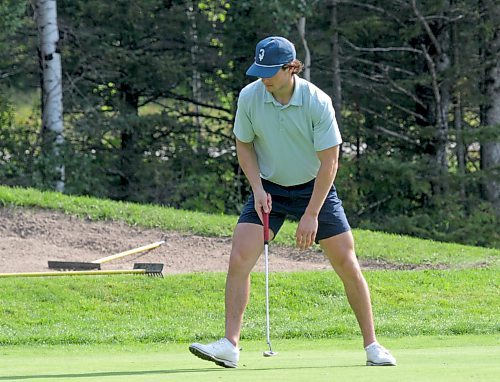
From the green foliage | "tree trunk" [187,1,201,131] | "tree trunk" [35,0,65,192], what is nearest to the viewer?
the green foliage

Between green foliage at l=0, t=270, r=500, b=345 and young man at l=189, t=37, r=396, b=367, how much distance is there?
280cm

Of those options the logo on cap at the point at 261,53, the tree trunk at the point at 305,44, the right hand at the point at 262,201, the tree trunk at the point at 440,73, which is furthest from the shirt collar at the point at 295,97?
the tree trunk at the point at 440,73

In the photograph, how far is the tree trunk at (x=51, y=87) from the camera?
21.7 meters

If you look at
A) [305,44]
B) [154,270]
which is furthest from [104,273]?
[305,44]

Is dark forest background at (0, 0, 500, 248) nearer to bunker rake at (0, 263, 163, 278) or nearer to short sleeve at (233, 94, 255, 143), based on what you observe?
bunker rake at (0, 263, 163, 278)

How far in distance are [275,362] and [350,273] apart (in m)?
0.70

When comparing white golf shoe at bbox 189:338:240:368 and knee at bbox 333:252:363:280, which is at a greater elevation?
knee at bbox 333:252:363:280

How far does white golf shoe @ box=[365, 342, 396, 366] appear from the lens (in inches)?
285

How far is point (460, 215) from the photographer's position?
23188mm

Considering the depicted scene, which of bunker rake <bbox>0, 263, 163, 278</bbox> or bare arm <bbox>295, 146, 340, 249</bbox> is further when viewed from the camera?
bunker rake <bbox>0, 263, 163, 278</bbox>

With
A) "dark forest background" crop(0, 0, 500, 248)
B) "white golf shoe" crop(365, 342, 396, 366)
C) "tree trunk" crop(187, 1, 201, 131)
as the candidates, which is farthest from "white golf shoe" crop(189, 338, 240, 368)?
"tree trunk" crop(187, 1, 201, 131)

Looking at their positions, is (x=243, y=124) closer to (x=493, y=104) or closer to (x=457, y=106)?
(x=493, y=104)

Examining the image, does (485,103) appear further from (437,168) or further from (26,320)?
(26,320)

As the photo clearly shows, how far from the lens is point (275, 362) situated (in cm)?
757
